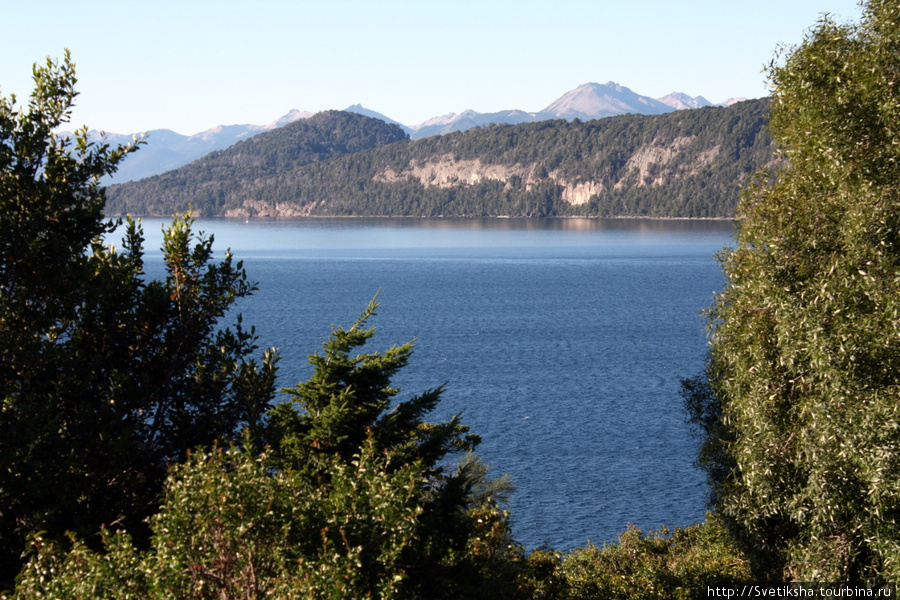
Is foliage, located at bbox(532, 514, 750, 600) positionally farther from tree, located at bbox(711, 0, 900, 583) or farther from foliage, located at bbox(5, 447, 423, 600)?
foliage, located at bbox(5, 447, 423, 600)

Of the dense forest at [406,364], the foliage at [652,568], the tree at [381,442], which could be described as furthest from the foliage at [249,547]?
the foliage at [652,568]

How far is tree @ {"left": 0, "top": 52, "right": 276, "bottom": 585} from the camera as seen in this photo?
37.0 feet

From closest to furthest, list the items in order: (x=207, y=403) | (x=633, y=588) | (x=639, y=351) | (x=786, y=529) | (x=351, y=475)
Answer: (x=351, y=475), (x=207, y=403), (x=786, y=529), (x=633, y=588), (x=639, y=351)

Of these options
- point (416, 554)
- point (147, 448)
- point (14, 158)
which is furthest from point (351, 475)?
point (14, 158)

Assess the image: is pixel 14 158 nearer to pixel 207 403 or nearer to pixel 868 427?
pixel 207 403

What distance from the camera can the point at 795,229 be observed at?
48.9ft

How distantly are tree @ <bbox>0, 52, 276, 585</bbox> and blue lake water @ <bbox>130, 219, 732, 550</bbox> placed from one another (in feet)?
55.3

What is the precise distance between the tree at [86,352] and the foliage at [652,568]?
844cm

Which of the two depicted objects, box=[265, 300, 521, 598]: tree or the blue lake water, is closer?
box=[265, 300, 521, 598]: tree

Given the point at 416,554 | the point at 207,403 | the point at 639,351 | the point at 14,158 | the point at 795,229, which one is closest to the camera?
the point at 416,554

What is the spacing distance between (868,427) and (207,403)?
11.0 meters

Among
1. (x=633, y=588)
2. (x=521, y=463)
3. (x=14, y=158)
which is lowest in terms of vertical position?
(x=521, y=463)

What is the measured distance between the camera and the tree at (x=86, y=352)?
11.3m

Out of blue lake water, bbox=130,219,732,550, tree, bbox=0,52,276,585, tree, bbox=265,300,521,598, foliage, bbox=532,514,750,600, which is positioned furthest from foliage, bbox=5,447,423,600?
blue lake water, bbox=130,219,732,550
